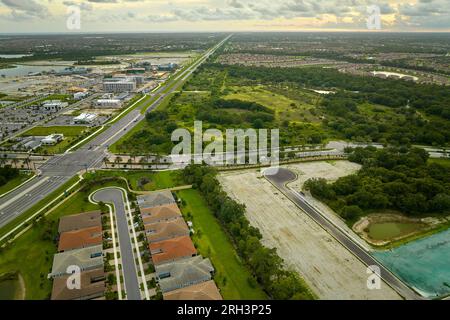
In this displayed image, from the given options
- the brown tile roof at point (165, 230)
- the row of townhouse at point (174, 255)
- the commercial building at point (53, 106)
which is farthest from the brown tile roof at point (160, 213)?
the commercial building at point (53, 106)

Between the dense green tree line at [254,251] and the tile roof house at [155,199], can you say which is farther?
the tile roof house at [155,199]

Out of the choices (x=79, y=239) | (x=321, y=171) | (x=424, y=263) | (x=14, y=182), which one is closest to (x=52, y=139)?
(x=14, y=182)

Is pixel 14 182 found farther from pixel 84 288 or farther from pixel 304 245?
pixel 304 245

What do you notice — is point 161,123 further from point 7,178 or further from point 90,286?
point 90,286

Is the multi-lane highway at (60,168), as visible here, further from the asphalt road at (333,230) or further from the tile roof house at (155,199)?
the asphalt road at (333,230)

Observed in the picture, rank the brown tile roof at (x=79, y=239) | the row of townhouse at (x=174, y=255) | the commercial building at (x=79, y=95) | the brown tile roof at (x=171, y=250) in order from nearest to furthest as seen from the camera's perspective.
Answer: the row of townhouse at (x=174, y=255) < the brown tile roof at (x=171, y=250) < the brown tile roof at (x=79, y=239) < the commercial building at (x=79, y=95)

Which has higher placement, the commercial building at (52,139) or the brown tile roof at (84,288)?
the commercial building at (52,139)
